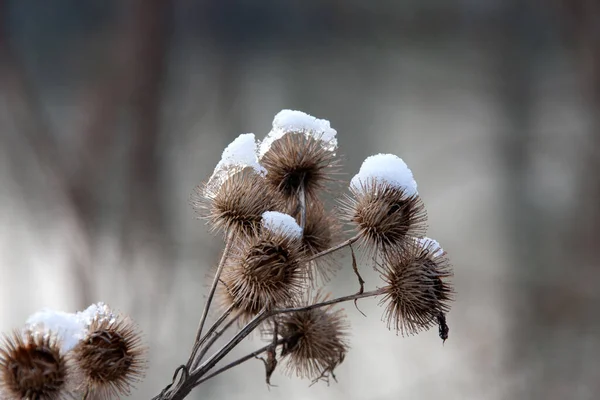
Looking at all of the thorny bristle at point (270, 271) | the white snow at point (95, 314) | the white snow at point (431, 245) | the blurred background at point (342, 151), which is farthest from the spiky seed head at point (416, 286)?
the blurred background at point (342, 151)

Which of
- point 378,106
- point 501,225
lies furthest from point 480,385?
point 378,106

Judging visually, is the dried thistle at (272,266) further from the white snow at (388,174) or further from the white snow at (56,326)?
the white snow at (56,326)

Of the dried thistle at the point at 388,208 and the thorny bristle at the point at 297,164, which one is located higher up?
the thorny bristle at the point at 297,164

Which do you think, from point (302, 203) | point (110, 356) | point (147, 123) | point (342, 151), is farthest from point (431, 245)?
point (342, 151)

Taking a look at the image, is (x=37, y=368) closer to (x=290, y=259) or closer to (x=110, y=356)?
(x=110, y=356)

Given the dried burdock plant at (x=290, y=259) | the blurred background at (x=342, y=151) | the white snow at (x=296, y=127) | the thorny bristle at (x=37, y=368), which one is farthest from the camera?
the blurred background at (x=342, y=151)

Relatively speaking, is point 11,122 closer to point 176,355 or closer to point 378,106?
point 176,355

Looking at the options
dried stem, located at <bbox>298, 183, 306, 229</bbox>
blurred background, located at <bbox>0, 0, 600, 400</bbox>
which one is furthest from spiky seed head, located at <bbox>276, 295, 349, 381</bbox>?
blurred background, located at <bbox>0, 0, 600, 400</bbox>
